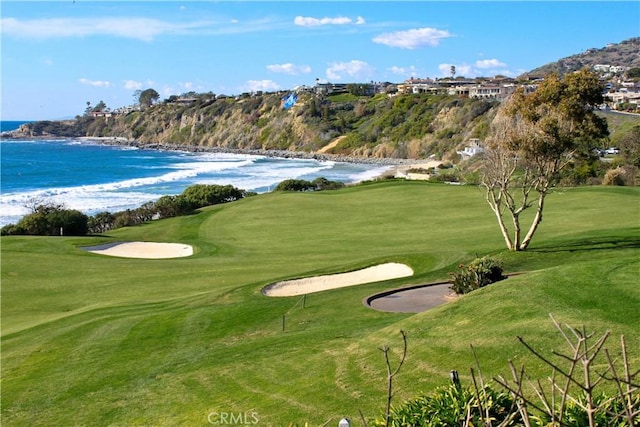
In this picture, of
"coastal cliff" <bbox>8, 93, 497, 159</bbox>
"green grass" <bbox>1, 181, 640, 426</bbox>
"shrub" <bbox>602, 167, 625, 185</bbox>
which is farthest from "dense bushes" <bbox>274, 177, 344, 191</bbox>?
"coastal cliff" <bbox>8, 93, 497, 159</bbox>

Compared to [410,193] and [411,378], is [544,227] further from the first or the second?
[411,378]

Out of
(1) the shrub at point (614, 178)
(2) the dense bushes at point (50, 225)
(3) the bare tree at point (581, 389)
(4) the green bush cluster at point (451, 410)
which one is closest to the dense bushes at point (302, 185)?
(2) the dense bushes at point (50, 225)

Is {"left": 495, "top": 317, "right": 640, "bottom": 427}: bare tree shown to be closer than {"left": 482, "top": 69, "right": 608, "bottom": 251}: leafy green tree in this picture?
Yes

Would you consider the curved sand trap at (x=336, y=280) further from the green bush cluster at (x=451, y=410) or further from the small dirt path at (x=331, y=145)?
the small dirt path at (x=331, y=145)

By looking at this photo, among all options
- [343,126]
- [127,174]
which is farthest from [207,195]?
[343,126]

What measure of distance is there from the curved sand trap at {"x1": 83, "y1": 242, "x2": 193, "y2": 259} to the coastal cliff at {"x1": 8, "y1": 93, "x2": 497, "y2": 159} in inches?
3048

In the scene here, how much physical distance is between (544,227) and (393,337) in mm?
18879

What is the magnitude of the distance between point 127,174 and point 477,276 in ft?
320

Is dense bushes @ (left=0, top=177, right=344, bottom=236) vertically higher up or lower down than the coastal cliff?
lower down

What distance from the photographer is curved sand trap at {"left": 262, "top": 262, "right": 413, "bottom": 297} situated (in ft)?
71.4

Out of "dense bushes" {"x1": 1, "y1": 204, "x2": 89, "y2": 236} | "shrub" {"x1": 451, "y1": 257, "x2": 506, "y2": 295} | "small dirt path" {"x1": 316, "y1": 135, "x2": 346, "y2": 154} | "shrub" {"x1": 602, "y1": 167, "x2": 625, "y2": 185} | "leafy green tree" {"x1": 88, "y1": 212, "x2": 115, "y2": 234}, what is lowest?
"leafy green tree" {"x1": 88, "y1": 212, "x2": 115, "y2": 234}

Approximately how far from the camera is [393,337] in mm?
13102

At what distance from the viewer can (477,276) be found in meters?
17.6

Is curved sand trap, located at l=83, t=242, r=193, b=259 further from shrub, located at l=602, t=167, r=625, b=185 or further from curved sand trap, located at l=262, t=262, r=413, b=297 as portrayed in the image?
shrub, located at l=602, t=167, r=625, b=185
